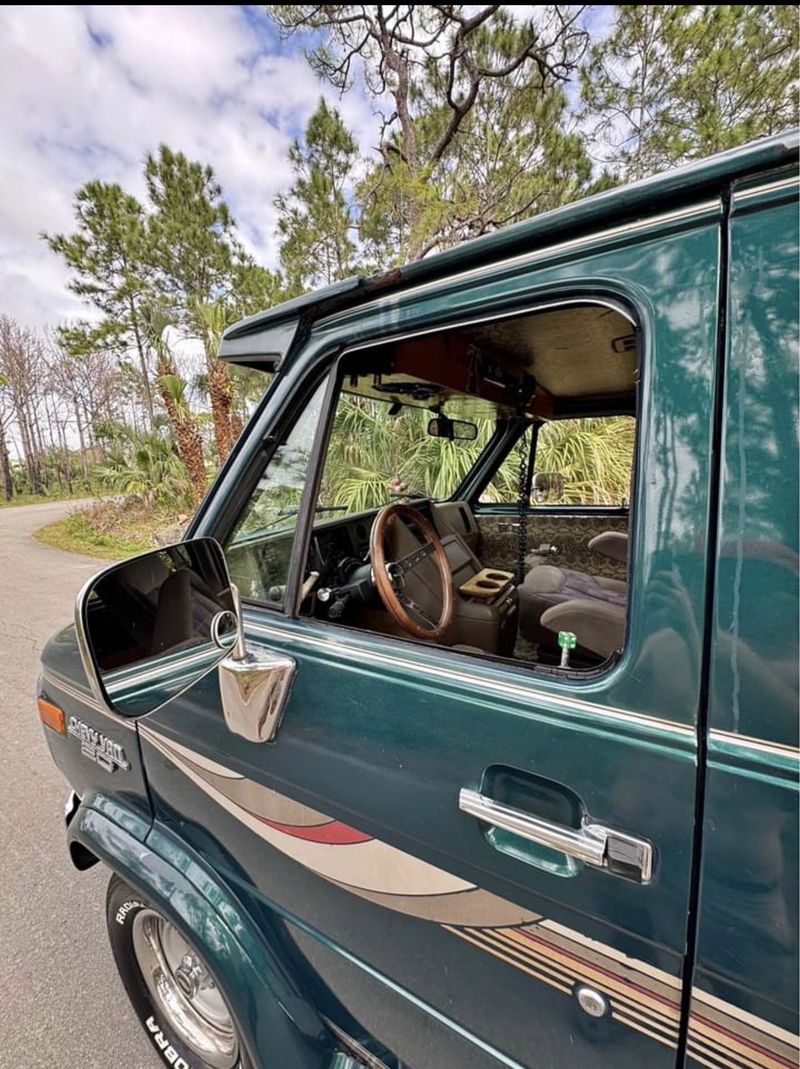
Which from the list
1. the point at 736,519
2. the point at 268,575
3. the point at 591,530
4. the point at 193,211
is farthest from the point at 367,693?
the point at 193,211

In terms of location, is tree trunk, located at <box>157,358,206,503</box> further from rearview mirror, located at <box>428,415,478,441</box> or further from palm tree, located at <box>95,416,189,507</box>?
rearview mirror, located at <box>428,415,478,441</box>

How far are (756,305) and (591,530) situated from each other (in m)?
2.70

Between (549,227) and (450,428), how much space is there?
85.5 inches

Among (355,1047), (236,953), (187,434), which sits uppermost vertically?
(187,434)

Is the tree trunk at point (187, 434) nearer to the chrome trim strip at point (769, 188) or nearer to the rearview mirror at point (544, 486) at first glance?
the rearview mirror at point (544, 486)

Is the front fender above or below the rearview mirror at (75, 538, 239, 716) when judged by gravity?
below

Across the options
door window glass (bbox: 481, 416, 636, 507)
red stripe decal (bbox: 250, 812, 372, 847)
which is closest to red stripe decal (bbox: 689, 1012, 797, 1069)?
red stripe decal (bbox: 250, 812, 372, 847)

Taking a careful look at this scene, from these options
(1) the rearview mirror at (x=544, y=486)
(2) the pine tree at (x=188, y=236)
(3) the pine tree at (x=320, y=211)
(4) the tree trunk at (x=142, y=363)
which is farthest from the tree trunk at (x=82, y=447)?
(1) the rearview mirror at (x=544, y=486)

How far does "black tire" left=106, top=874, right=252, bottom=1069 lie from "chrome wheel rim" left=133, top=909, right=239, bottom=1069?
0.04 feet

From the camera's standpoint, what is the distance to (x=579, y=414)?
3236 millimetres

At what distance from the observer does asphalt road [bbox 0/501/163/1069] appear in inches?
61.7

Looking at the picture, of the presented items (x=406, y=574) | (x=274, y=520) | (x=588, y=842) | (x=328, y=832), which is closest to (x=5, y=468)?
(x=406, y=574)

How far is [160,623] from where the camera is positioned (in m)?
1.11

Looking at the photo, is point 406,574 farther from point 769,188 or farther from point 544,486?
point 544,486
